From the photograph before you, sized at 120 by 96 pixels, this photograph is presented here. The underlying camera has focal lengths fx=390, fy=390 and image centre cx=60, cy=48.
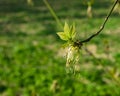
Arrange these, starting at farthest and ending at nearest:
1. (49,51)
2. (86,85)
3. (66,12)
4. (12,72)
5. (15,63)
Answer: (66,12)
(49,51)
(15,63)
(12,72)
(86,85)

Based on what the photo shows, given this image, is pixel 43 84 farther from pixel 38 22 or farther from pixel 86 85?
pixel 38 22

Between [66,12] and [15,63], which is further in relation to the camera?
[66,12]

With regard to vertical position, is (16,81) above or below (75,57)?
below

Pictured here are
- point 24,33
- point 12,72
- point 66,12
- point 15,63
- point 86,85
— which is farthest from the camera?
point 66,12

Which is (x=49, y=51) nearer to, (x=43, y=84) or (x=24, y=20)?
(x=43, y=84)

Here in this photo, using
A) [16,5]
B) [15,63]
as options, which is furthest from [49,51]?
[16,5]

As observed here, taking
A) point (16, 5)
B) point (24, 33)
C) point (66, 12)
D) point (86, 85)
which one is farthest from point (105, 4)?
point (86, 85)
